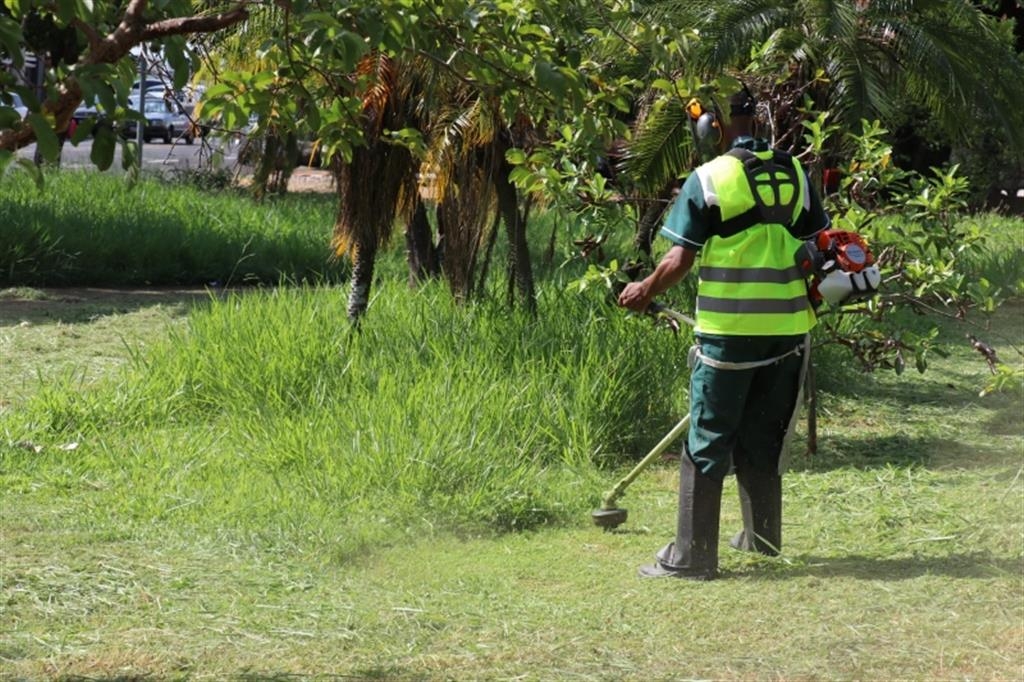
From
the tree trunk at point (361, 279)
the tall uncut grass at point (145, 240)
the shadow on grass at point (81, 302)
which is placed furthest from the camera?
the tall uncut grass at point (145, 240)

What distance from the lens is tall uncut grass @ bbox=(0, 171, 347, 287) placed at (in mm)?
13977

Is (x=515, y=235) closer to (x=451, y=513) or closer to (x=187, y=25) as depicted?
(x=451, y=513)

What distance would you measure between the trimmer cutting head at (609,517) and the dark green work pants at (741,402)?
739mm

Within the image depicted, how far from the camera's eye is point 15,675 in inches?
185

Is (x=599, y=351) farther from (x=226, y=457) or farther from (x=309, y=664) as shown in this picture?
(x=309, y=664)

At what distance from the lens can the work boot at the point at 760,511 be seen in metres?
5.91

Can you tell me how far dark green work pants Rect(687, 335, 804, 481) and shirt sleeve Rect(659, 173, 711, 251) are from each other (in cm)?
37

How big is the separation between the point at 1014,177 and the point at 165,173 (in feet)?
43.8

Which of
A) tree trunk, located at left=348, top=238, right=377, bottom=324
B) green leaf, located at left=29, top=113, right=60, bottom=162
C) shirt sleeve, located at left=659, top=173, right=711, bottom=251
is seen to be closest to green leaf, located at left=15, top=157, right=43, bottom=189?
green leaf, located at left=29, top=113, right=60, bottom=162

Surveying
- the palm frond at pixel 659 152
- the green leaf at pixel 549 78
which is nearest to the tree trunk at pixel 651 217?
the palm frond at pixel 659 152

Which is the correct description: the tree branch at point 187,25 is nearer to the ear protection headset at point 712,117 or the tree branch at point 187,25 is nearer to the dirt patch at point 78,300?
the ear protection headset at point 712,117

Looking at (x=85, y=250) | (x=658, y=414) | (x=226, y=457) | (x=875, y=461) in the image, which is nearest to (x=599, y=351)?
(x=658, y=414)

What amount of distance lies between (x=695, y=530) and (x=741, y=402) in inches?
19.9

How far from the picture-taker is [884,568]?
589 centimetres
